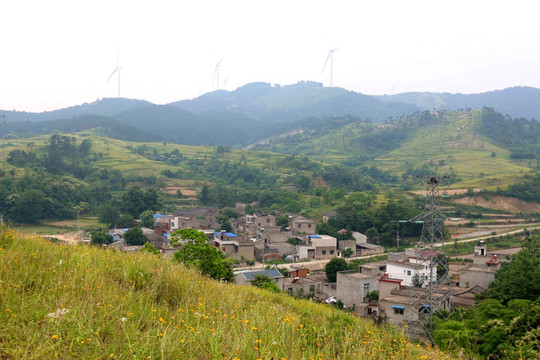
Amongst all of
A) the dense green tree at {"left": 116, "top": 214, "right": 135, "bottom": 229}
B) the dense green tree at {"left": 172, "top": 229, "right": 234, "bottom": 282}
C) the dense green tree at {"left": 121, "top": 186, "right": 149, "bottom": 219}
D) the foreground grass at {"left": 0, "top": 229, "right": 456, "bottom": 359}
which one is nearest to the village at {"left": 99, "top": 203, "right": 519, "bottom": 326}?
the dense green tree at {"left": 116, "top": 214, "right": 135, "bottom": 229}

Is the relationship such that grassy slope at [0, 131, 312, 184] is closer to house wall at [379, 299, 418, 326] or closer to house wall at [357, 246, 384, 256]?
house wall at [357, 246, 384, 256]

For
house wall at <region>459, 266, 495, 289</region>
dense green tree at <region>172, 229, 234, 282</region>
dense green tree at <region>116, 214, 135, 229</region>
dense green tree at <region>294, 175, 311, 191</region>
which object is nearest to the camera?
dense green tree at <region>172, 229, 234, 282</region>

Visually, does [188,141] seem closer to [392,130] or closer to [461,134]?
[392,130]

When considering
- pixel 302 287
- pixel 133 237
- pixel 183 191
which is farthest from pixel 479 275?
pixel 183 191

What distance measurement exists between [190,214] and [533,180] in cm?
3861

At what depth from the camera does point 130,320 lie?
330 centimetres

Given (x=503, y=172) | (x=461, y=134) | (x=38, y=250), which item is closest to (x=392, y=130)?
(x=461, y=134)

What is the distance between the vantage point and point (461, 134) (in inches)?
3378

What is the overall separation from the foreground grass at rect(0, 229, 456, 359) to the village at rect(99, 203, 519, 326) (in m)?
3.68

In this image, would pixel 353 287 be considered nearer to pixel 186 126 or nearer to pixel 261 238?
pixel 261 238

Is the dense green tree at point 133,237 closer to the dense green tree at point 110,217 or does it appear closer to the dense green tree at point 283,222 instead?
the dense green tree at point 110,217

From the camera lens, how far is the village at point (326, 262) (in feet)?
57.6

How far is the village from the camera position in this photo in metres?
17.6

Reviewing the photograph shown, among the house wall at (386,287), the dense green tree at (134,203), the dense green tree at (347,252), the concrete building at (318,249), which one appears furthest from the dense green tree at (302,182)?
the house wall at (386,287)
